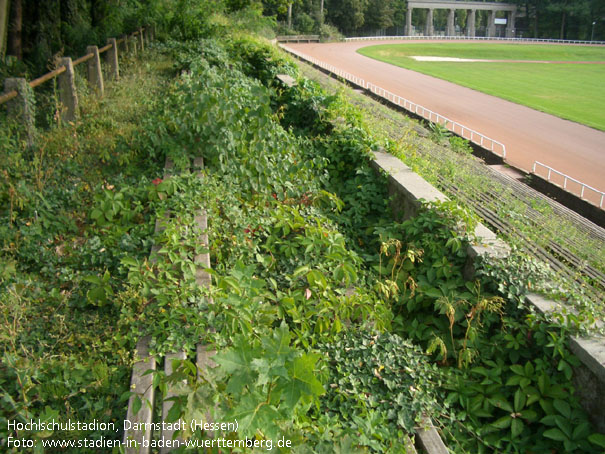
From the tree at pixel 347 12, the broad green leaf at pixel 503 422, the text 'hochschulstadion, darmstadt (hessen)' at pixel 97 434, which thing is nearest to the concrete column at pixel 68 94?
the text 'hochschulstadion, darmstadt (hessen)' at pixel 97 434

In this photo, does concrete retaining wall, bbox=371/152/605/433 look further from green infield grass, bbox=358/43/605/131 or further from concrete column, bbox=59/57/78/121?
green infield grass, bbox=358/43/605/131

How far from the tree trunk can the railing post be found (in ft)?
20.5

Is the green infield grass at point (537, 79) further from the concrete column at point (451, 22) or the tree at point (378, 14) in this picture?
the concrete column at point (451, 22)

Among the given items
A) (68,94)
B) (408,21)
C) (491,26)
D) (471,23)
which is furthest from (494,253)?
(491,26)

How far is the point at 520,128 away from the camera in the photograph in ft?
60.3

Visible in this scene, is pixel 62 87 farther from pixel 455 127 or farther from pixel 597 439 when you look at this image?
pixel 455 127

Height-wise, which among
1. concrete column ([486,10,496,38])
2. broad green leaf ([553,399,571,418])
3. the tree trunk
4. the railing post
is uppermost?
concrete column ([486,10,496,38])

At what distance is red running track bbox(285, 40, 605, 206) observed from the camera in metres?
14.3

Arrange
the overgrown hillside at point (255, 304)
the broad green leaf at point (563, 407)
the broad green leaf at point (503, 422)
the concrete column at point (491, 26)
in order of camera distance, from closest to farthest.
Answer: the overgrown hillside at point (255, 304), the broad green leaf at point (563, 407), the broad green leaf at point (503, 422), the concrete column at point (491, 26)

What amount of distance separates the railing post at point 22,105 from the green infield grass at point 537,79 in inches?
772

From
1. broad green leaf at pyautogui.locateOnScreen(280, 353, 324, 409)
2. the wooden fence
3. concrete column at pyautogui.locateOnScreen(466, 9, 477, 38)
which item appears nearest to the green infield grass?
the wooden fence

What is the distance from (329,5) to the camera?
72.7 meters

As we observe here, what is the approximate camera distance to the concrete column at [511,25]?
93.4 meters

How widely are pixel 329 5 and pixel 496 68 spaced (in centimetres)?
3993
